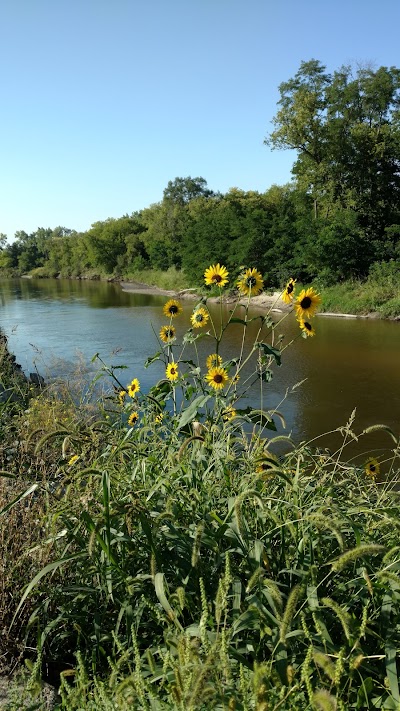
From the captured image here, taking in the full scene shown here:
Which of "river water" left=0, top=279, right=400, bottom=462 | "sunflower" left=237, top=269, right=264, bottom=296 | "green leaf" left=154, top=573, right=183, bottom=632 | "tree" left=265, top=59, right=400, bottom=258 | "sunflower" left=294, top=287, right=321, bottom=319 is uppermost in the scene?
"tree" left=265, top=59, right=400, bottom=258

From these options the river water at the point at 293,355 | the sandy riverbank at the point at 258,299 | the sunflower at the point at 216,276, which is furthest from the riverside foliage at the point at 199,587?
the sandy riverbank at the point at 258,299

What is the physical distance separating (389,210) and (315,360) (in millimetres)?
15496

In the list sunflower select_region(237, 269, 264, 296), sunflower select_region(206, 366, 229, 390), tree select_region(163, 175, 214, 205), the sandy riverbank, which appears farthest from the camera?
tree select_region(163, 175, 214, 205)

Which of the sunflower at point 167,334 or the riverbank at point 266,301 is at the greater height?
the sunflower at point 167,334

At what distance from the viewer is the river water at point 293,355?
28.6 ft

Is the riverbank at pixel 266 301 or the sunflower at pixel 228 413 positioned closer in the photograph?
the sunflower at pixel 228 413

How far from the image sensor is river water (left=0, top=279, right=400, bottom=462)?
28.6 feet

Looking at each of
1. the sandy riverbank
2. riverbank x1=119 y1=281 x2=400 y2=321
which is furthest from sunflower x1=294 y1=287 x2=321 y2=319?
riverbank x1=119 y1=281 x2=400 y2=321

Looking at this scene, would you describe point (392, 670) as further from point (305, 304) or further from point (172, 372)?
point (172, 372)

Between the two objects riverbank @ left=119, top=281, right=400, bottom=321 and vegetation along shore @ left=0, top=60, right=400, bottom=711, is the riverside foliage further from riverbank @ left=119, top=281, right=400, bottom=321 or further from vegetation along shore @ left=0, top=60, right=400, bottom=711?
riverbank @ left=119, top=281, right=400, bottom=321

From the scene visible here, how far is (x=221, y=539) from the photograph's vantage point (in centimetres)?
184

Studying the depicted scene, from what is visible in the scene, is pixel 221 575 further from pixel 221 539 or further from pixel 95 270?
pixel 95 270

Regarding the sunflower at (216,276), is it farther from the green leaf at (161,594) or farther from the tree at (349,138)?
Result: the tree at (349,138)

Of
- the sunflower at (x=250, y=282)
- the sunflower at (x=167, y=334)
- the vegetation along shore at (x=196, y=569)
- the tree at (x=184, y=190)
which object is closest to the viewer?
the vegetation along shore at (x=196, y=569)
